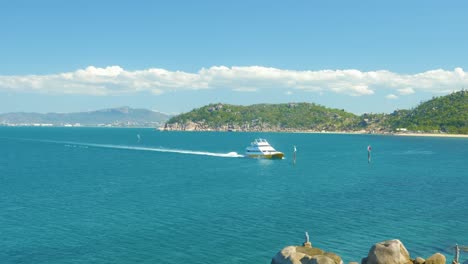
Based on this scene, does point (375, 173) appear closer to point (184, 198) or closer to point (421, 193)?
point (421, 193)

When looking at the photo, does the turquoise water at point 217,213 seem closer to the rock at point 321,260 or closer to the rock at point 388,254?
the rock at point 388,254

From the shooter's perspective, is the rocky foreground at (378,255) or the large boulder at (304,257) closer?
the large boulder at (304,257)

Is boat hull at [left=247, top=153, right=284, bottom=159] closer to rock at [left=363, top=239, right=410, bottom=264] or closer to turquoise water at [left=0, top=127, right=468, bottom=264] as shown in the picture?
turquoise water at [left=0, top=127, right=468, bottom=264]

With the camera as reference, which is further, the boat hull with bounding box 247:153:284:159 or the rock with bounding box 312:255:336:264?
the boat hull with bounding box 247:153:284:159

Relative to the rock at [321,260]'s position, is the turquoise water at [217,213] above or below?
below

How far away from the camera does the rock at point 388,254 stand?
40344mm

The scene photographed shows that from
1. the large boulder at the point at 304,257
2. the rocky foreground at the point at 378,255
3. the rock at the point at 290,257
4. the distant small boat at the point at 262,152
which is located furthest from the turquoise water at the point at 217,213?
the distant small boat at the point at 262,152

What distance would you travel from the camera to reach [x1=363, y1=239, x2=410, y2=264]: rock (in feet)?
132

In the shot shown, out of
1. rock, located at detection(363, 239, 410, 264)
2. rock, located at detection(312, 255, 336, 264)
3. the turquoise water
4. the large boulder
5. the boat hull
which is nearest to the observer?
rock, located at detection(312, 255, 336, 264)

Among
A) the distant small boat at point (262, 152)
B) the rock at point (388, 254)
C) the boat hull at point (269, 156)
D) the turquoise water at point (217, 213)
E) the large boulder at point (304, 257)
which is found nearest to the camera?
the large boulder at point (304, 257)

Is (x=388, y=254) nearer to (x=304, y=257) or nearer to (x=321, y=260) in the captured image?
(x=321, y=260)

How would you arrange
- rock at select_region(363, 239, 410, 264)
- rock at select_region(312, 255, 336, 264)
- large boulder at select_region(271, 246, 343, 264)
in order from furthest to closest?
1. rock at select_region(363, 239, 410, 264)
2. large boulder at select_region(271, 246, 343, 264)
3. rock at select_region(312, 255, 336, 264)

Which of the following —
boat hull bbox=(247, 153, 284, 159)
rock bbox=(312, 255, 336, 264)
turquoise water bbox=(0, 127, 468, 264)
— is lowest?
turquoise water bbox=(0, 127, 468, 264)

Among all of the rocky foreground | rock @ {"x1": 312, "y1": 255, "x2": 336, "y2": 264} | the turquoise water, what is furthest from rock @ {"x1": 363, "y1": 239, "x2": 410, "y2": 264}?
the turquoise water
